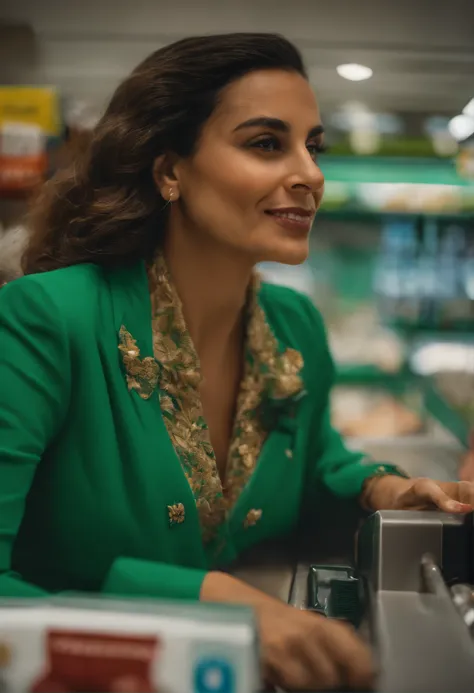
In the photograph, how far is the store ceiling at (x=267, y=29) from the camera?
1.06 m

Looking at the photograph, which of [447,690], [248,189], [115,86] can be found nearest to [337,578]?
[447,690]

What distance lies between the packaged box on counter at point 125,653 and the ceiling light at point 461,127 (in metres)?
0.85

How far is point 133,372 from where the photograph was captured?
3.32 feet

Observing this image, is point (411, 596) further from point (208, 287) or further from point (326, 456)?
point (208, 287)

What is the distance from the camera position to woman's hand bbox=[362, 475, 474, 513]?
104cm

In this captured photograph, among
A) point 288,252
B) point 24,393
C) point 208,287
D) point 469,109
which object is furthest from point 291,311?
point 24,393

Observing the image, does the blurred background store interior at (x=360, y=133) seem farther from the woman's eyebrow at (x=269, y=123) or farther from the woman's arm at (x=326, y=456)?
the woman's eyebrow at (x=269, y=123)

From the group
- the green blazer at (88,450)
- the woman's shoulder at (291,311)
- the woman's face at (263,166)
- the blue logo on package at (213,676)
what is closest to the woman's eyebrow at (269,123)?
the woman's face at (263,166)

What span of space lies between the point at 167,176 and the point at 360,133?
320 millimetres

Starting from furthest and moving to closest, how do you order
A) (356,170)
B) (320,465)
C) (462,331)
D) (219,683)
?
(462,331) < (320,465) < (356,170) < (219,683)

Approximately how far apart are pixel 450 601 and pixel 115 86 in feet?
2.78

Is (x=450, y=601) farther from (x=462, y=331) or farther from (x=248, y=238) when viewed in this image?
(x=462, y=331)

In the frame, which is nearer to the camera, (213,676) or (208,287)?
(213,676)

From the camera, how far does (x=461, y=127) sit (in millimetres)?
1137
